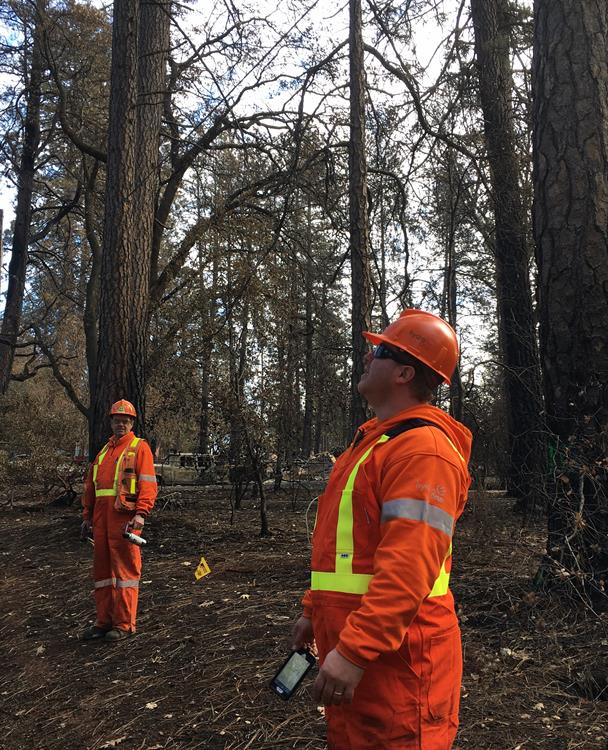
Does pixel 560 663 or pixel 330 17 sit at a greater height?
pixel 330 17

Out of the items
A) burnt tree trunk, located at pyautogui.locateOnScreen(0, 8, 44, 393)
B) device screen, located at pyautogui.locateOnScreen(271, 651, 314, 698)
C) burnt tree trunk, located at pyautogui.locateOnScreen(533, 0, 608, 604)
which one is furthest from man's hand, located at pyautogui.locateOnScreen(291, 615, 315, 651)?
burnt tree trunk, located at pyautogui.locateOnScreen(0, 8, 44, 393)

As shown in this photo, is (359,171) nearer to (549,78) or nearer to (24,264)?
(549,78)

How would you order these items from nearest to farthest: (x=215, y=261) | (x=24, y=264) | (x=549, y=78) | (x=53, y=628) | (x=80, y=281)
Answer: (x=549, y=78)
(x=53, y=628)
(x=215, y=261)
(x=24, y=264)
(x=80, y=281)

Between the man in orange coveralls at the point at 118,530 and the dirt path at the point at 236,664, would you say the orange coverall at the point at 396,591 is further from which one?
the man in orange coveralls at the point at 118,530

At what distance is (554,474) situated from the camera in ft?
14.8

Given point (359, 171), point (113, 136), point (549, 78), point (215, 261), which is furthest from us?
point (215, 261)

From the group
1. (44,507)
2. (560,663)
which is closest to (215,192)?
(44,507)

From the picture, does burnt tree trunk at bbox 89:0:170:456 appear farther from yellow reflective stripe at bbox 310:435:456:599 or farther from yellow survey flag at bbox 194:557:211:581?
yellow reflective stripe at bbox 310:435:456:599

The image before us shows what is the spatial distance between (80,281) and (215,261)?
13.0 metres

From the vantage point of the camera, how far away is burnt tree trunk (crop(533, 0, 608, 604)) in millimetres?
4457

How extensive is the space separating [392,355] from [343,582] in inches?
28.8

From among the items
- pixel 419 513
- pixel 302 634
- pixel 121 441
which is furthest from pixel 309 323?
pixel 419 513

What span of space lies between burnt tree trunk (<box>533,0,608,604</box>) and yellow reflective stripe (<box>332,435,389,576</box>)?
9.33ft

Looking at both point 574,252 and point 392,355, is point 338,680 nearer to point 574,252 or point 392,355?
point 392,355
